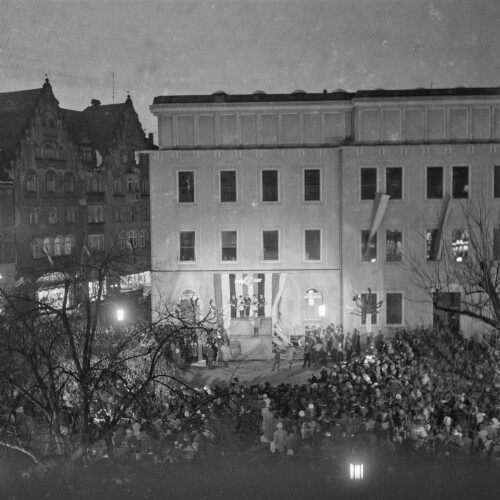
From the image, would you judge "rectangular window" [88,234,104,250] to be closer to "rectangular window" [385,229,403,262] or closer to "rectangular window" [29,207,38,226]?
"rectangular window" [29,207,38,226]

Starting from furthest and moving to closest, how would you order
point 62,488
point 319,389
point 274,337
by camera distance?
point 274,337, point 319,389, point 62,488

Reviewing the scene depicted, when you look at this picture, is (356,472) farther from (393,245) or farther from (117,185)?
(117,185)

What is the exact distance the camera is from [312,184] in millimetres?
33594

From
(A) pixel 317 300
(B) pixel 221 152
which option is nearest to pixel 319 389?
(A) pixel 317 300

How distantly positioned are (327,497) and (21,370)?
795cm

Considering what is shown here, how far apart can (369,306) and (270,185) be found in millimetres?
7608

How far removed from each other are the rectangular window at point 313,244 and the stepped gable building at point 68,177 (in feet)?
33.6

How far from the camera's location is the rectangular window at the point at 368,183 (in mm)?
33094

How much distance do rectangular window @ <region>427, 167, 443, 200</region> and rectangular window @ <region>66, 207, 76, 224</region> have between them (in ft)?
86.1

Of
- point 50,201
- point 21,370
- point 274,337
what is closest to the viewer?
point 21,370

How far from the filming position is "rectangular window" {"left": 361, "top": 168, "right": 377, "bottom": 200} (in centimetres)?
3309

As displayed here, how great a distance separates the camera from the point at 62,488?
12.5 m

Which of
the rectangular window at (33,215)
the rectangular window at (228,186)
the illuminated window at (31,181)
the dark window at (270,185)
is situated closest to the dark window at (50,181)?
the illuminated window at (31,181)

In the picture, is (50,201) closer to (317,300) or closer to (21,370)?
(317,300)
